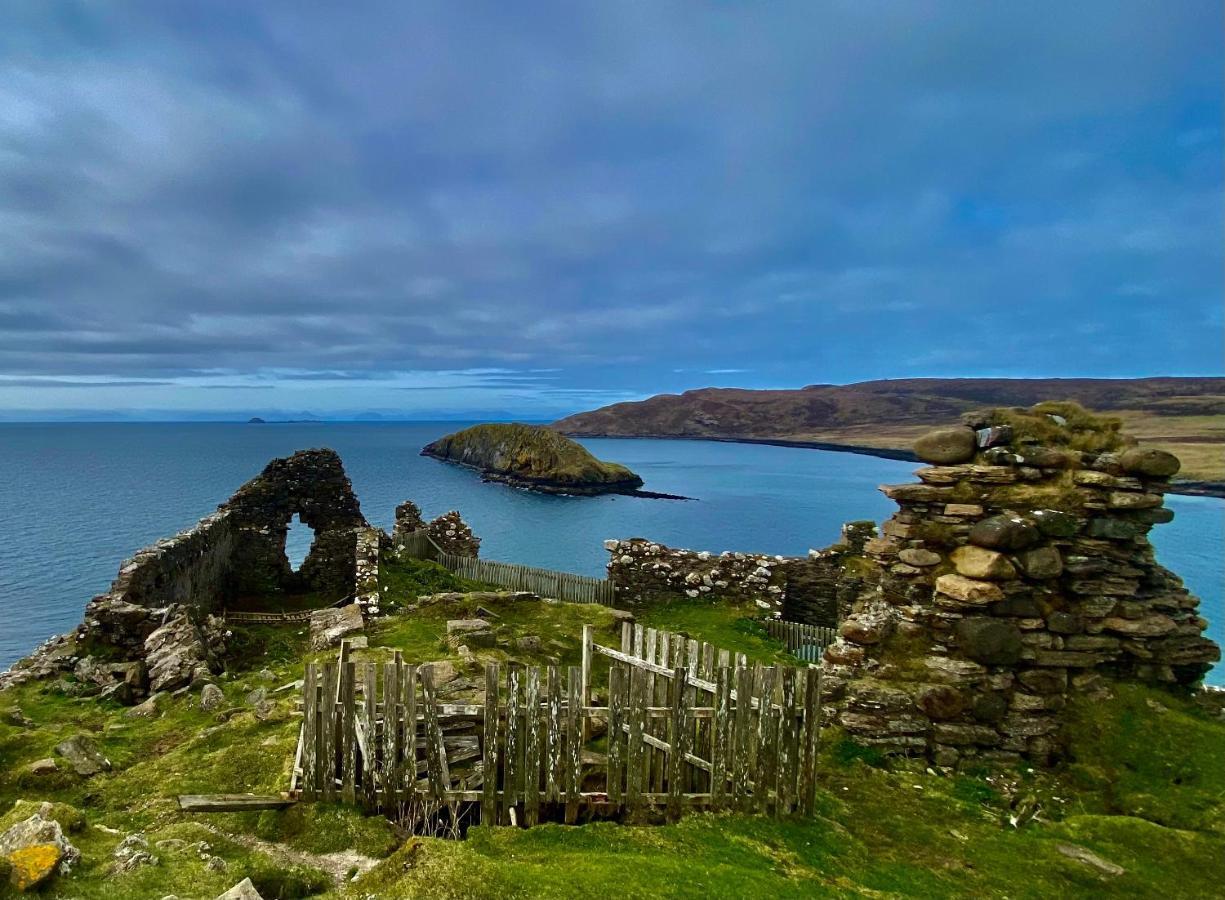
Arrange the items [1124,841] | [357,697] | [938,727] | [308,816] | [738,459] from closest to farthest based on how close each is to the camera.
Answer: [308,816] < [1124,841] < [357,697] < [938,727] < [738,459]

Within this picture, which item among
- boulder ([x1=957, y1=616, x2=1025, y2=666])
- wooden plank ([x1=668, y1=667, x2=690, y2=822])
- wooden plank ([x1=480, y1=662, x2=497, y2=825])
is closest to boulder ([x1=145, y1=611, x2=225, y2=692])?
wooden plank ([x1=480, y1=662, x2=497, y2=825])

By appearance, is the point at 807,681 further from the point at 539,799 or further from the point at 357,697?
the point at 357,697

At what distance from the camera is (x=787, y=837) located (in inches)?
297

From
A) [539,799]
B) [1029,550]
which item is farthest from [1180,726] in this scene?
[539,799]

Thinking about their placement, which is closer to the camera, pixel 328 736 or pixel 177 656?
pixel 328 736

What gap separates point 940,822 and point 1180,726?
4581 millimetres

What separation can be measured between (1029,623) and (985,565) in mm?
1166

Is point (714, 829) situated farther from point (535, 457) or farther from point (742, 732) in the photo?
point (535, 457)

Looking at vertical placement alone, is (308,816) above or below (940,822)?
above

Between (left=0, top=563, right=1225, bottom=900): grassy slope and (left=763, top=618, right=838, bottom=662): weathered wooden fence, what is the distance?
9.59 m

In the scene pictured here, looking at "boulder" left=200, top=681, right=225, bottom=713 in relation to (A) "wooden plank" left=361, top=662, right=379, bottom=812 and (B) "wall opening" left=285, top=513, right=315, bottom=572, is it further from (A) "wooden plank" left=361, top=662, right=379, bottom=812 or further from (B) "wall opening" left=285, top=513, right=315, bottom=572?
(B) "wall opening" left=285, top=513, right=315, bottom=572

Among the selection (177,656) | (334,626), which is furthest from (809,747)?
(334,626)

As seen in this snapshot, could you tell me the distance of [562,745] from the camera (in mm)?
7801

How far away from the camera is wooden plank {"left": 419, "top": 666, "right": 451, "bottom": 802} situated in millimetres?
7309
